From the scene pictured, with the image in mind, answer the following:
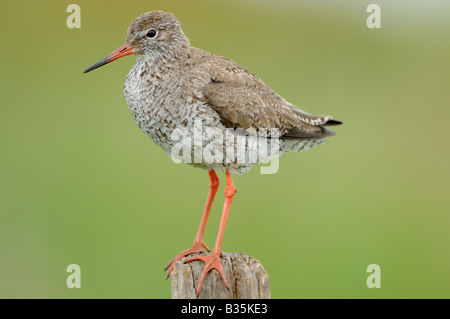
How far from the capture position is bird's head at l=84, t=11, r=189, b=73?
7102mm

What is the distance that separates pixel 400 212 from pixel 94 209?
517 cm

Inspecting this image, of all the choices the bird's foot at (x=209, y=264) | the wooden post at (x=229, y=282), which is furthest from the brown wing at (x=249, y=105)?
the wooden post at (x=229, y=282)

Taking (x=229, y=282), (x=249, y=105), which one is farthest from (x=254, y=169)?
(x=229, y=282)

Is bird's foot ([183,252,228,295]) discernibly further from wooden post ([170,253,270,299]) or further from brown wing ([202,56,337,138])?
brown wing ([202,56,337,138])

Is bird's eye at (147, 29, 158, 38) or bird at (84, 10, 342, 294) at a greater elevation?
bird's eye at (147, 29, 158, 38)

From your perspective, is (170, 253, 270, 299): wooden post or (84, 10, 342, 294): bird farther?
(84, 10, 342, 294): bird

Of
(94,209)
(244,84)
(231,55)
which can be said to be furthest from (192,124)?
(231,55)

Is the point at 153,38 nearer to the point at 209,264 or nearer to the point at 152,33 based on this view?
the point at 152,33

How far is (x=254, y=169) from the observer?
40.3 feet

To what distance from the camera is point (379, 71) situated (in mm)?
14227

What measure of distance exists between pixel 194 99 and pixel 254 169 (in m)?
5.52

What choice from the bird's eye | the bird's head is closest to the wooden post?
the bird's head

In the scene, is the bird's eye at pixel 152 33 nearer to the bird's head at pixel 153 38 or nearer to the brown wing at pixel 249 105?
the bird's head at pixel 153 38

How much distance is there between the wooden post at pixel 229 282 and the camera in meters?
5.93
